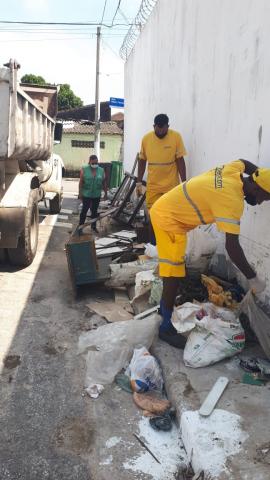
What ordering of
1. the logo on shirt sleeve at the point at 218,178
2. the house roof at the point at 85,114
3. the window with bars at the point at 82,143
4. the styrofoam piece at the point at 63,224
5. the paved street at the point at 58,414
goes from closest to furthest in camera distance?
the paved street at the point at 58,414 → the logo on shirt sleeve at the point at 218,178 → the styrofoam piece at the point at 63,224 → the window with bars at the point at 82,143 → the house roof at the point at 85,114

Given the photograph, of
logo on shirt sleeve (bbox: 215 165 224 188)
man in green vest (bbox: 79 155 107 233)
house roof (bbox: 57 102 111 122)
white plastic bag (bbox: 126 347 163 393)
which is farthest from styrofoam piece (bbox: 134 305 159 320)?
house roof (bbox: 57 102 111 122)

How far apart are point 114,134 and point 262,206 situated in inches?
907

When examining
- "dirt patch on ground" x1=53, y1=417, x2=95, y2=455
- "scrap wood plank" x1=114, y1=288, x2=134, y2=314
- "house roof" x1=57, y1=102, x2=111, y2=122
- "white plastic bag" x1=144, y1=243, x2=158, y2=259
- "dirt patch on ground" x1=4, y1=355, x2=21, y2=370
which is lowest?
"dirt patch on ground" x1=53, y1=417, x2=95, y2=455

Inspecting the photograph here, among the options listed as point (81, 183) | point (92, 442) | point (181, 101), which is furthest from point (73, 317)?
point (81, 183)

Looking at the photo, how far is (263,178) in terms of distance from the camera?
2611mm

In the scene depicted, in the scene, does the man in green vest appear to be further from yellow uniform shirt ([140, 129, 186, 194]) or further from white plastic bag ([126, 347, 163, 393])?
white plastic bag ([126, 347, 163, 393])

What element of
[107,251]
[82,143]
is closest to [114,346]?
[107,251]

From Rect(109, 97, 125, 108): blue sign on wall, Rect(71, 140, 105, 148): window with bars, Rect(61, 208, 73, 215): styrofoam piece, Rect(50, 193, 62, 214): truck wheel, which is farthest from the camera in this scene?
Rect(71, 140, 105, 148): window with bars

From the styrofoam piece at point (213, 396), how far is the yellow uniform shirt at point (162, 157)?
10.0 ft

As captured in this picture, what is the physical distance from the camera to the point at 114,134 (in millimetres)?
25297

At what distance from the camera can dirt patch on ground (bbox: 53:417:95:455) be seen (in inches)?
90.7

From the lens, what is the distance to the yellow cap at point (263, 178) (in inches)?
102

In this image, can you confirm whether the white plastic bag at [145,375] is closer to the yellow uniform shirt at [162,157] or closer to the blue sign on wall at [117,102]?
A: the yellow uniform shirt at [162,157]

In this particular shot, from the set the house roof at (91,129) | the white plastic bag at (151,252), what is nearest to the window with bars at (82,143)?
the house roof at (91,129)
